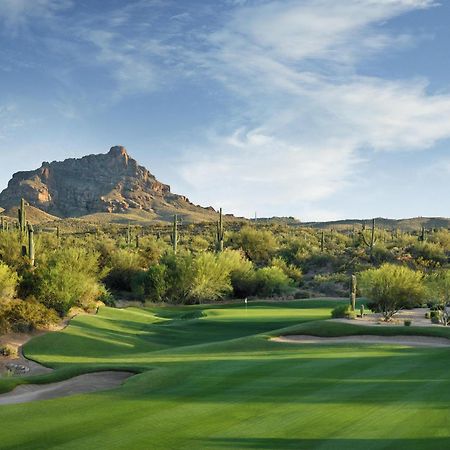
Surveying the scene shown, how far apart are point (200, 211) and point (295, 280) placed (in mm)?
135860

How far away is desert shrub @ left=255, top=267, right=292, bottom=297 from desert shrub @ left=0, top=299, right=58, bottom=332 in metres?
24.0

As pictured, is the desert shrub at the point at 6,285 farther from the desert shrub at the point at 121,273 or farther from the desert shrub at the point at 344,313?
the desert shrub at the point at 121,273

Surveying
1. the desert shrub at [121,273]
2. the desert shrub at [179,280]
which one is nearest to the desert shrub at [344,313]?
the desert shrub at [179,280]

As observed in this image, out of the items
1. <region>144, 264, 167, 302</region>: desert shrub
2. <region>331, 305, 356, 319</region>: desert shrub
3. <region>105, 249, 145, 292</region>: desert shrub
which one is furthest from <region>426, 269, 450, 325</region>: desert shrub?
<region>105, 249, 145, 292</region>: desert shrub

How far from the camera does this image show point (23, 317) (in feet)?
86.0

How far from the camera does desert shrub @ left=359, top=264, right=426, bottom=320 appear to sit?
34250 mm

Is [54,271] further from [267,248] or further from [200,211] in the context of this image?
[200,211]

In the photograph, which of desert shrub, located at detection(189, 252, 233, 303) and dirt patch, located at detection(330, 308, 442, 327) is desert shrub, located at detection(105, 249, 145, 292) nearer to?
desert shrub, located at detection(189, 252, 233, 303)

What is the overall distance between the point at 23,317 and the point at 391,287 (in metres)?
20.2

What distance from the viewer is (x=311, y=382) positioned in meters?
13.3

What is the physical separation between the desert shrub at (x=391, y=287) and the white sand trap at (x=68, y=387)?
2161 cm

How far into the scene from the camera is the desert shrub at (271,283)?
158ft

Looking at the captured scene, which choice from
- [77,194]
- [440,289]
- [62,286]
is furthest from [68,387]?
[77,194]

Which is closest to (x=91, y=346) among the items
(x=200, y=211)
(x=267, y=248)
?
(x=267, y=248)
